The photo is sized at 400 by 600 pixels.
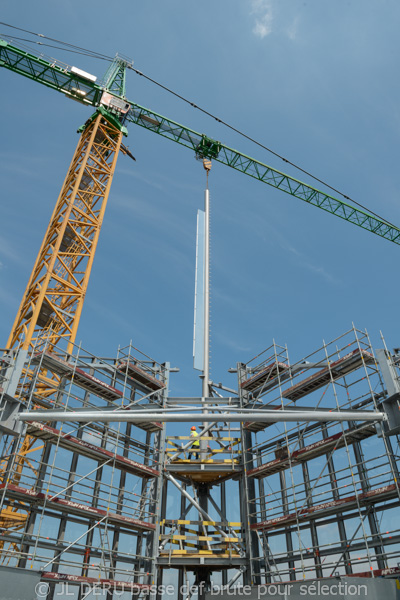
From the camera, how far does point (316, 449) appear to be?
74.7ft

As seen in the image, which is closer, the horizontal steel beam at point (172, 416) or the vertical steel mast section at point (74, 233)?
the horizontal steel beam at point (172, 416)

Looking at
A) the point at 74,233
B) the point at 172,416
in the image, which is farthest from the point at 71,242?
the point at 172,416

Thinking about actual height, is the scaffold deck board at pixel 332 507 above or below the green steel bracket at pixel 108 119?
below

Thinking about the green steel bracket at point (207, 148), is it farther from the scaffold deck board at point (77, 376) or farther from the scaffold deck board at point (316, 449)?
the scaffold deck board at point (316, 449)

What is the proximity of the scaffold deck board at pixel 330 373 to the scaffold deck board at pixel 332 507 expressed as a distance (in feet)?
18.8

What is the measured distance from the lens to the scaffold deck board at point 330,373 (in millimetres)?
23406

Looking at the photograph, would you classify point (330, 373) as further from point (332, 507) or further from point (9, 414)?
point (9, 414)

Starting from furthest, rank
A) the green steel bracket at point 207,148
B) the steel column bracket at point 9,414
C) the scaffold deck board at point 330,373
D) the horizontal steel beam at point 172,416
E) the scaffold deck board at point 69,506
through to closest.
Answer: the green steel bracket at point 207,148, the scaffold deck board at point 330,373, the scaffold deck board at point 69,506, the steel column bracket at point 9,414, the horizontal steel beam at point 172,416

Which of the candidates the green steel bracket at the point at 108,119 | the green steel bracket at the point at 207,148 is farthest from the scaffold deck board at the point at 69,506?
the green steel bracket at the point at 207,148

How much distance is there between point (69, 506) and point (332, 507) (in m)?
12.1

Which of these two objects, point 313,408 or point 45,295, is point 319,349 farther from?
point 45,295

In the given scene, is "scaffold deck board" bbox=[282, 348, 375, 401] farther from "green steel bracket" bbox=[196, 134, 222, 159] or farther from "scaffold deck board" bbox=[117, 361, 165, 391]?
"green steel bracket" bbox=[196, 134, 222, 159]

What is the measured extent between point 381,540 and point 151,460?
12297 mm

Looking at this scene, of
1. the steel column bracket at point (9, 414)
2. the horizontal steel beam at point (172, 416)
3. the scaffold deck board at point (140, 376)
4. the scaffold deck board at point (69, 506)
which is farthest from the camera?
the scaffold deck board at point (140, 376)
